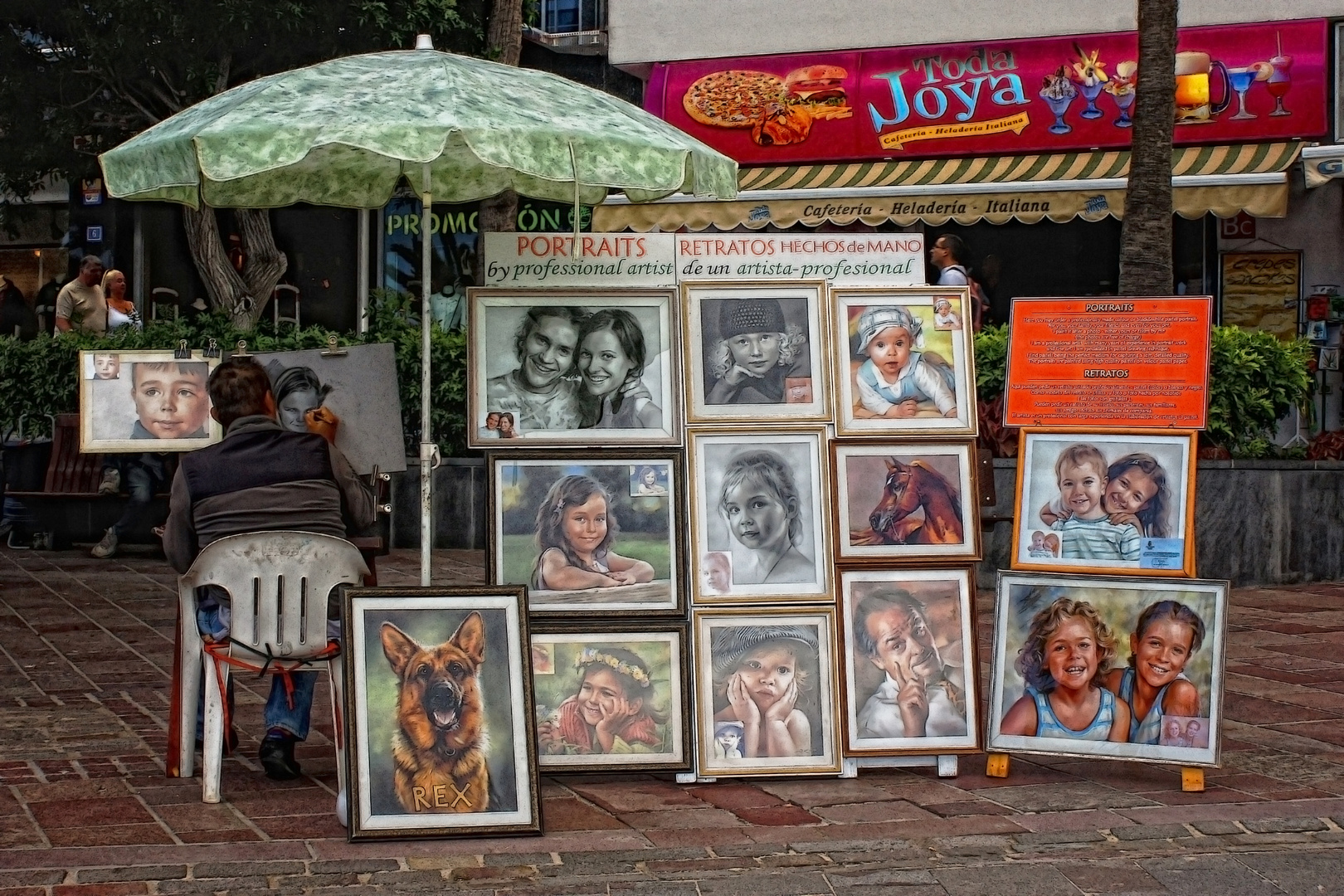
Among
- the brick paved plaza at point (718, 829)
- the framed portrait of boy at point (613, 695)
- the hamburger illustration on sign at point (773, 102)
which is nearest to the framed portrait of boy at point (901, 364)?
the framed portrait of boy at point (613, 695)

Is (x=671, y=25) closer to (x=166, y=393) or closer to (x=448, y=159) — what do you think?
(x=166, y=393)

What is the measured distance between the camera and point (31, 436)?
1284cm

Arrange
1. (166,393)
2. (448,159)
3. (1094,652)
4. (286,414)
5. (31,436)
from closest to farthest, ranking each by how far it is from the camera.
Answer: (1094,652)
(448,159)
(286,414)
(166,393)
(31,436)

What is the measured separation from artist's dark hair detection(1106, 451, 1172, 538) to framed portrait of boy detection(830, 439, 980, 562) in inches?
21.3

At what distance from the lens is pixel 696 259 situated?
5871mm

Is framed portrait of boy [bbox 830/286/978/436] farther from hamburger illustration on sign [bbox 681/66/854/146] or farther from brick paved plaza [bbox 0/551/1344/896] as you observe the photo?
hamburger illustration on sign [bbox 681/66/854/146]

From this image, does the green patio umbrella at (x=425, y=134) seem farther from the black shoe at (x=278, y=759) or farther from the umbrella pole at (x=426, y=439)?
the black shoe at (x=278, y=759)

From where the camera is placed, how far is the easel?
5.53 m


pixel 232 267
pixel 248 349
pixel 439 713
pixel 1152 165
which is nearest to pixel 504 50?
pixel 248 349

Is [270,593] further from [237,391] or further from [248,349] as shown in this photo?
[248,349]

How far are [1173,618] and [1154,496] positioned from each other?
42cm

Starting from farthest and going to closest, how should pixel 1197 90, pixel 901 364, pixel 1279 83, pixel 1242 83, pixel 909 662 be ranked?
pixel 1242 83 < pixel 1279 83 < pixel 1197 90 < pixel 901 364 < pixel 909 662

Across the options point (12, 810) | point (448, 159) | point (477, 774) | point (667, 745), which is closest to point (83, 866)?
point (12, 810)

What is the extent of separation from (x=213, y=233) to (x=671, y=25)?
5.78m
